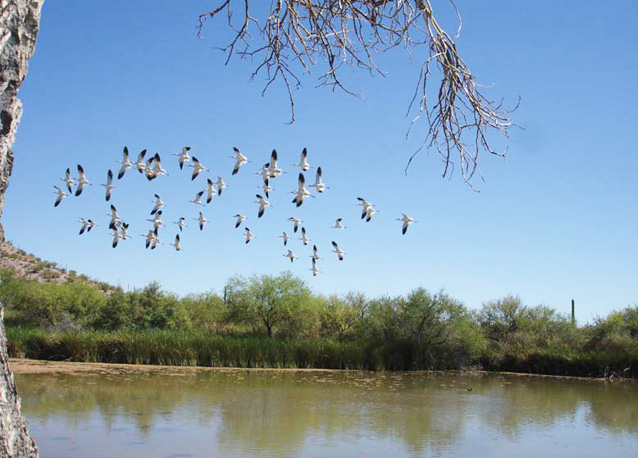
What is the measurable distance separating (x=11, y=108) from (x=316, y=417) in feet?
33.7

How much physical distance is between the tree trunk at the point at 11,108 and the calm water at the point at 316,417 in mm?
6972

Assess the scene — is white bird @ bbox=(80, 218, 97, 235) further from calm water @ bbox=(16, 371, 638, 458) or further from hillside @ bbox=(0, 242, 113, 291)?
hillside @ bbox=(0, 242, 113, 291)

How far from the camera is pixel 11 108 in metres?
2.08

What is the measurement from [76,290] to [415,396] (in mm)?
20259

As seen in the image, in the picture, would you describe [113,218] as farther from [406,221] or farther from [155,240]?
[406,221]

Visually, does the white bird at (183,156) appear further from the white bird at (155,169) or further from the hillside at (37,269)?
the hillside at (37,269)

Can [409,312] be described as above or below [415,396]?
above

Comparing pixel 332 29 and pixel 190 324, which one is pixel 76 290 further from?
pixel 332 29

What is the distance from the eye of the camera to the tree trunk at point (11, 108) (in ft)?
6.54

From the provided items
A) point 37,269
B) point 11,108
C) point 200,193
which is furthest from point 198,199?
point 37,269

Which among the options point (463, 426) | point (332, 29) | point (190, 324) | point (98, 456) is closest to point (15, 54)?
point (332, 29)

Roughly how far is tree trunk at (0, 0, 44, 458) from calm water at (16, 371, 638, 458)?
697 cm

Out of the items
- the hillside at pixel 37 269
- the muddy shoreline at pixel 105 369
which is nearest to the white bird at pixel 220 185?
the muddy shoreline at pixel 105 369

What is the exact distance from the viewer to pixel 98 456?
8.35 m
